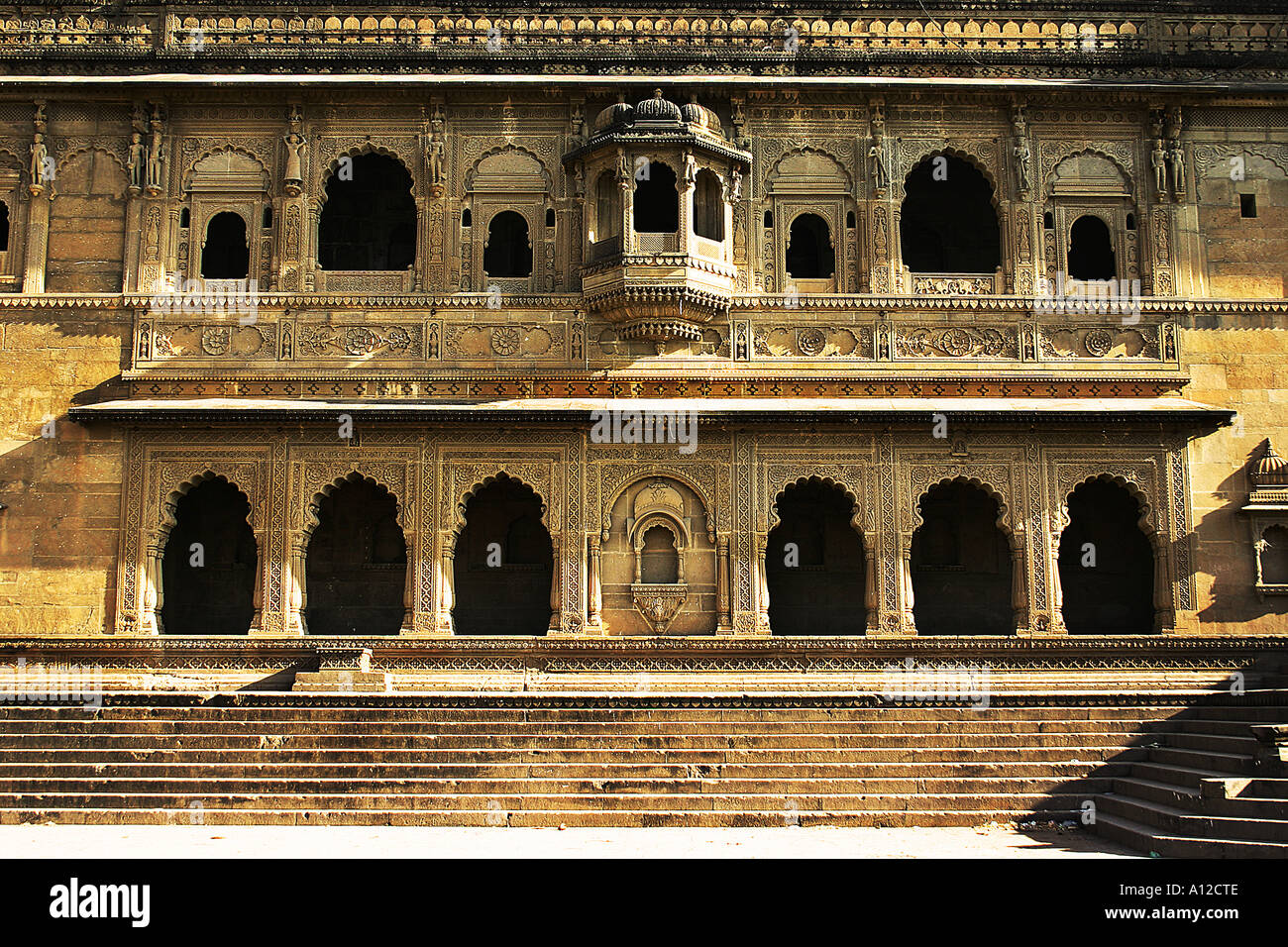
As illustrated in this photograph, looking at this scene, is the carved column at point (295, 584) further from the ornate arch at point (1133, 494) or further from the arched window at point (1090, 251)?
the arched window at point (1090, 251)

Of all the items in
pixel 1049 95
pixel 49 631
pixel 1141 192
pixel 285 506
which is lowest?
pixel 49 631

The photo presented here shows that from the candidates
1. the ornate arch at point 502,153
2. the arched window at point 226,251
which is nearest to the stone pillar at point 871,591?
the ornate arch at point 502,153

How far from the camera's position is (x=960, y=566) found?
65.0 feet

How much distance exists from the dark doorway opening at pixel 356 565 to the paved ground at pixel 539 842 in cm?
747

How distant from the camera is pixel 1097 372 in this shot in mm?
18484

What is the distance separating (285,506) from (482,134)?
6194mm

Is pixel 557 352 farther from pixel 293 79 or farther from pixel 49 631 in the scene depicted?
pixel 49 631

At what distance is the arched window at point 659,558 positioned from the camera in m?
18.1

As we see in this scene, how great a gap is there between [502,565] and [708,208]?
6.18 m

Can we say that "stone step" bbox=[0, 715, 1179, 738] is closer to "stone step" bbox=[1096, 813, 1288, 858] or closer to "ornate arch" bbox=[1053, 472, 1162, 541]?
"stone step" bbox=[1096, 813, 1288, 858]

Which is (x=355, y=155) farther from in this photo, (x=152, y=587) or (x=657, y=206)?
(x=152, y=587)

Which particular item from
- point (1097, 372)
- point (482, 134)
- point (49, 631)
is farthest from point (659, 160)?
point (49, 631)

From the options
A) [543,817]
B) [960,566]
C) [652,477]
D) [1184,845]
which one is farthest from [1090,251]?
[543,817]

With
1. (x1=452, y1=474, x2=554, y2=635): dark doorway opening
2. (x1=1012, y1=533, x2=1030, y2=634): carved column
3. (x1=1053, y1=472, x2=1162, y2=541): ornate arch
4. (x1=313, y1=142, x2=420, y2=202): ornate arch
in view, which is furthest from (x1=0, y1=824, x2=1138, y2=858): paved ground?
(x1=313, y1=142, x2=420, y2=202): ornate arch
